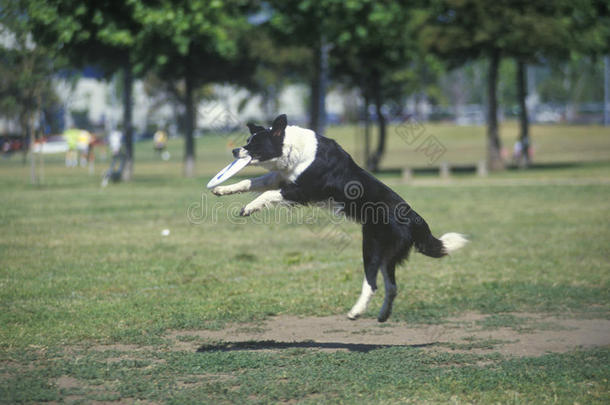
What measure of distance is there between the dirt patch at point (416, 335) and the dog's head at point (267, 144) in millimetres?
2030

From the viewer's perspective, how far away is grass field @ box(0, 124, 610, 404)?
638 centimetres

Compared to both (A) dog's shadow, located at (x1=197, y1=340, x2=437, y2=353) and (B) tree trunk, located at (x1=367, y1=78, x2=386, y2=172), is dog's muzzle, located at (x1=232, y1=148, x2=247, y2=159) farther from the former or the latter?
(B) tree trunk, located at (x1=367, y1=78, x2=386, y2=172)

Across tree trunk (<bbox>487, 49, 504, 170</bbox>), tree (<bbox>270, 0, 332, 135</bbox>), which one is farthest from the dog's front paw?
tree trunk (<bbox>487, 49, 504, 170</bbox>)

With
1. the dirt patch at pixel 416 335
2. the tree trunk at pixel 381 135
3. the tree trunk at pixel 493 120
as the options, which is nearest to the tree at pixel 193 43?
the tree trunk at pixel 381 135

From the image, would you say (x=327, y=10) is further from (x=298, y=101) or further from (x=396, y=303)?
(x=298, y=101)

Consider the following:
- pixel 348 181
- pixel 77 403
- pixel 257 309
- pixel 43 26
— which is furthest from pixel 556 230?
pixel 43 26

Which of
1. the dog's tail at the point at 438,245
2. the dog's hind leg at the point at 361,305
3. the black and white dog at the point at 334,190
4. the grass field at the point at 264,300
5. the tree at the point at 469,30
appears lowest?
the grass field at the point at 264,300

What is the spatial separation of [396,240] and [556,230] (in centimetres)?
1057

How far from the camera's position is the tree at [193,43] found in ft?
94.2

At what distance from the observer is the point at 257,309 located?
9688mm

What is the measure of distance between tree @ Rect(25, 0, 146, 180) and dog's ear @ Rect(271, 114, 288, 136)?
65.8 feet

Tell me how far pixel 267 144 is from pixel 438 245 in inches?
85.9

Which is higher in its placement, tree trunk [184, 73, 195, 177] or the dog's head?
tree trunk [184, 73, 195, 177]

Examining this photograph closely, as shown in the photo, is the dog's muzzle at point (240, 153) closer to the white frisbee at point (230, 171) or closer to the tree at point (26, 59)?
the white frisbee at point (230, 171)
